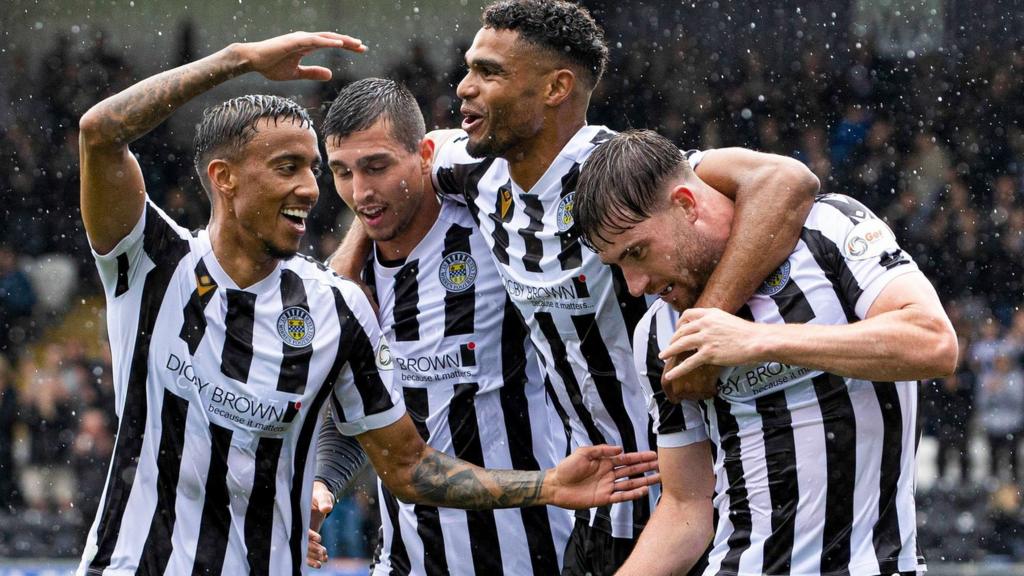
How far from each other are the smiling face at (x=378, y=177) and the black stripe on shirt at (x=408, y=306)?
150mm

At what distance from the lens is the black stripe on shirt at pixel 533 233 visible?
4.14 m

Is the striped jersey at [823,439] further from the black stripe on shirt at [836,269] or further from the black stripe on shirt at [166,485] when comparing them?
the black stripe on shirt at [166,485]

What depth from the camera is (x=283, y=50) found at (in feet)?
11.0

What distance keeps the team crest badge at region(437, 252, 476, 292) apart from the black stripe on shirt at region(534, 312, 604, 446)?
36cm

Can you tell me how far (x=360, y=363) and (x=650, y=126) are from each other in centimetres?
782

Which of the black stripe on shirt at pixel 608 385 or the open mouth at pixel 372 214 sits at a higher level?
the open mouth at pixel 372 214

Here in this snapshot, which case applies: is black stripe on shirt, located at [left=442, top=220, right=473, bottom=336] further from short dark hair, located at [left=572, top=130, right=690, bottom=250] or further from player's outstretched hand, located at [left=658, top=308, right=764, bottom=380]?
player's outstretched hand, located at [left=658, top=308, right=764, bottom=380]

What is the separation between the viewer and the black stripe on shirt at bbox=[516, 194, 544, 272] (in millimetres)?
4141

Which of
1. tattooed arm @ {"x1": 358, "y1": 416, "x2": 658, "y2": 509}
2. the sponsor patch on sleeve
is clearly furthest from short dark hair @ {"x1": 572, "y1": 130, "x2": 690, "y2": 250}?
tattooed arm @ {"x1": 358, "y1": 416, "x2": 658, "y2": 509}

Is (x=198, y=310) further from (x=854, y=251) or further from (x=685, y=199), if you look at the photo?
(x=854, y=251)

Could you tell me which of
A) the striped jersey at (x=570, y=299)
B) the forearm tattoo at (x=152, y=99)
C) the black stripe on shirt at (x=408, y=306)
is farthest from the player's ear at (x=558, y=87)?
the forearm tattoo at (x=152, y=99)

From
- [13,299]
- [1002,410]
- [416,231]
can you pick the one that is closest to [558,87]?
[416,231]

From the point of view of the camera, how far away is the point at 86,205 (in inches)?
130

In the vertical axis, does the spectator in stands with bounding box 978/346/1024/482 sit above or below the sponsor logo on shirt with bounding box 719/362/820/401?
below
